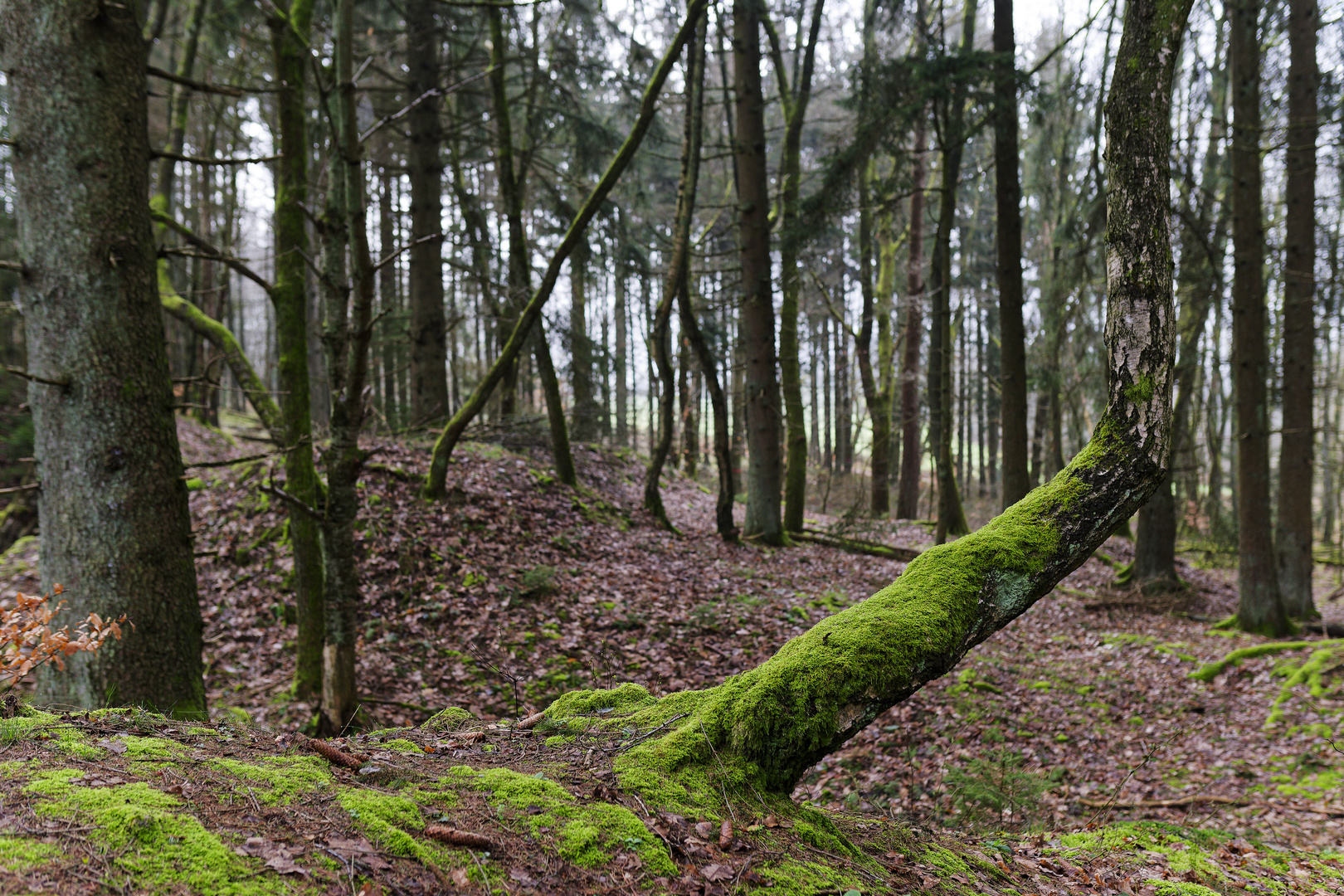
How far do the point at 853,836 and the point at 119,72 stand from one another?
208 inches

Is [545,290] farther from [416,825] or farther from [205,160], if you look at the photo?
[416,825]

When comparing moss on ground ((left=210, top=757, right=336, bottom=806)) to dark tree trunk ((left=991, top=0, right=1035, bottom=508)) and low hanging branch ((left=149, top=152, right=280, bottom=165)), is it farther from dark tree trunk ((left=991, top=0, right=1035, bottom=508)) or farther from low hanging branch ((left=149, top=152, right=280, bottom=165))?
dark tree trunk ((left=991, top=0, right=1035, bottom=508))

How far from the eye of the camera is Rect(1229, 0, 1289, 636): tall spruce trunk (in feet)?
26.8

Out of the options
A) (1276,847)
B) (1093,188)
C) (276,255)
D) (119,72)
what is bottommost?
(1276,847)

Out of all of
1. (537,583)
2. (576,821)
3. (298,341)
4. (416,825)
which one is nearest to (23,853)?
(416,825)

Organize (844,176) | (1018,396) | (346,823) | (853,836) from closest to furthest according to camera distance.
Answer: (346,823), (853,836), (1018,396), (844,176)

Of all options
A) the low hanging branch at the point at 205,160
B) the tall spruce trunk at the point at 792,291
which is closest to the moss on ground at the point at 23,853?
the low hanging branch at the point at 205,160

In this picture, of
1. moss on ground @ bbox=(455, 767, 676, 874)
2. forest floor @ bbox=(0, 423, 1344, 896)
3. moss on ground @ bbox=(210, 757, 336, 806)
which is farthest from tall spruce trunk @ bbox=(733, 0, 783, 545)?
moss on ground @ bbox=(210, 757, 336, 806)

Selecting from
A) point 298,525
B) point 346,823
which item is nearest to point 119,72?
point 298,525

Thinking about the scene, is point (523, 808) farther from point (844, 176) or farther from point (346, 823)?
point (844, 176)

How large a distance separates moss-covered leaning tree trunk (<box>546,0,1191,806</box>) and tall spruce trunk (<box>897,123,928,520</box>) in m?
12.9

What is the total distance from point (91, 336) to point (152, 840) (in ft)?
10.2

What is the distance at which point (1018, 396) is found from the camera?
939 centimetres

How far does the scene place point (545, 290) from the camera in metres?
7.70
